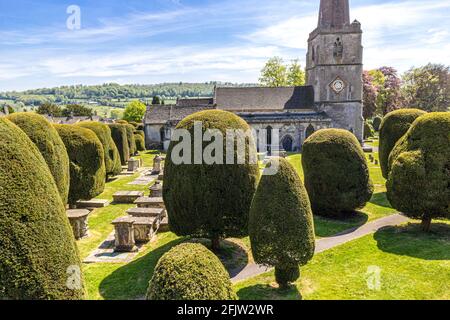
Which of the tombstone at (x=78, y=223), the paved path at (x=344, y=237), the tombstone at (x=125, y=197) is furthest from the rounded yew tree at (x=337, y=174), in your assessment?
the tombstone at (x=78, y=223)

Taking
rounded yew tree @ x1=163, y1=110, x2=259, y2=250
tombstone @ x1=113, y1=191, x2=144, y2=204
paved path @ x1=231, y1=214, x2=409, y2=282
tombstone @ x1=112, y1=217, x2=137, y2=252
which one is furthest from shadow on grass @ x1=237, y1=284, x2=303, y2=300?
tombstone @ x1=113, y1=191, x2=144, y2=204

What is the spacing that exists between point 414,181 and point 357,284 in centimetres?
629

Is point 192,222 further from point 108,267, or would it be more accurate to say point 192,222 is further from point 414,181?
point 414,181

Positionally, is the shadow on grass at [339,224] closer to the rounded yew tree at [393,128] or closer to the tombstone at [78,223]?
the rounded yew tree at [393,128]

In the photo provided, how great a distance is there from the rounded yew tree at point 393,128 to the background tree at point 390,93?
54.6 meters

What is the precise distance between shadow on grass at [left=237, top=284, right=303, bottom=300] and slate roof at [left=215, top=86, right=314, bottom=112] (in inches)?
1598

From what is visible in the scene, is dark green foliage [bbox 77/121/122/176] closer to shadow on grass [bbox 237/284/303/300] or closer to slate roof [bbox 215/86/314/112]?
shadow on grass [bbox 237/284/303/300]

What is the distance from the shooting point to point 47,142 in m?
14.7

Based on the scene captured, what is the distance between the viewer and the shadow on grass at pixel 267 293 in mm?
10812

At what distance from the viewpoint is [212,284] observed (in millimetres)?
6535

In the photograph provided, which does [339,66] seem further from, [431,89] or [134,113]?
[134,113]

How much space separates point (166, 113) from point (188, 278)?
49.2 metres

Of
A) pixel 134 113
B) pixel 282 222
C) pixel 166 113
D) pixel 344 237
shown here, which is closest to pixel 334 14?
pixel 166 113

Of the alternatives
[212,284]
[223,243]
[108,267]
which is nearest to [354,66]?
[223,243]
